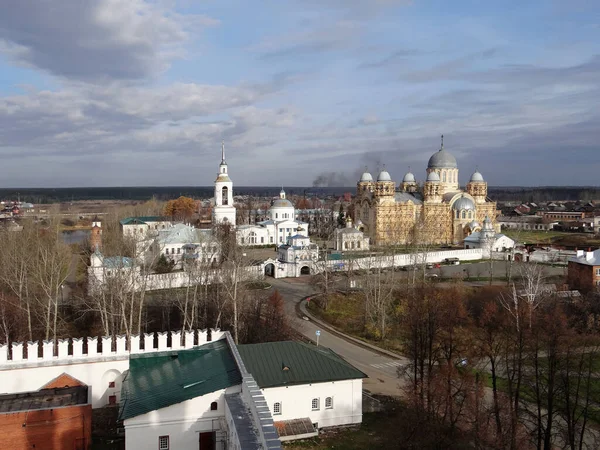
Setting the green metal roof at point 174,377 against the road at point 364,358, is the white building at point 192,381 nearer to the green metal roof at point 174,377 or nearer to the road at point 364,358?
the green metal roof at point 174,377

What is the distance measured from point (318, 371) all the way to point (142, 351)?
16.6ft

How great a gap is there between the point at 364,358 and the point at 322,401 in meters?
6.86

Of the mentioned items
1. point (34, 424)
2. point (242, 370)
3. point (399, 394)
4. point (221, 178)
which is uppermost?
point (221, 178)

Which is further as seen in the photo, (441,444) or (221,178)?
(221,178)

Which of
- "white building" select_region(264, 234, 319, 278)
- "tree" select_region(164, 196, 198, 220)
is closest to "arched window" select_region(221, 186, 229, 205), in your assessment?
"white building" select_region(264, 234, 319, 278)

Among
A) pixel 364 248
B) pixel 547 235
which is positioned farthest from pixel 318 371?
pixel 547 235

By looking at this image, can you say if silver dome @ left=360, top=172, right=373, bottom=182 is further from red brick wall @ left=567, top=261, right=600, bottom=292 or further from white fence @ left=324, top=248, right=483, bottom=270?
red brick wall @ left=567, top=261, right=600, bottom=292

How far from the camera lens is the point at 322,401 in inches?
603

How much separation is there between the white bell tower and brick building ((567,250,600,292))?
31.7 metres

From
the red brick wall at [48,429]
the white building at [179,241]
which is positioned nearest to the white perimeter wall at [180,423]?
the red brick wall at [48,429]

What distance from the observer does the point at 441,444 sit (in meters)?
12.6

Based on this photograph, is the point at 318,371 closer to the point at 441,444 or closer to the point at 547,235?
the point at 441,444

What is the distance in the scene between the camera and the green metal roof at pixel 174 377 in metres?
13.1

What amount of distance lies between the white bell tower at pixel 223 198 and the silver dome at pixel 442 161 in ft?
79.6
